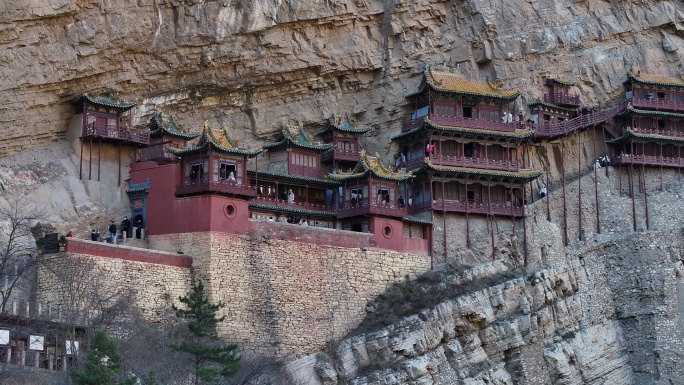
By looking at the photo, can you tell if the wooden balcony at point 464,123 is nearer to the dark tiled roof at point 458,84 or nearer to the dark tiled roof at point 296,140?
the dark tiled roof at point 458,84

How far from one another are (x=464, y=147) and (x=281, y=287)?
43.4ft

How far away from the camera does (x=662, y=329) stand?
52875 millimetres

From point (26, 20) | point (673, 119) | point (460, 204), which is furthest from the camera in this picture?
point (673, 119)

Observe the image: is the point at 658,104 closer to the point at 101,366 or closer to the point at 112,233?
the point at 112,233

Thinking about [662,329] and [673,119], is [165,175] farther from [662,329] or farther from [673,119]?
[673,119]

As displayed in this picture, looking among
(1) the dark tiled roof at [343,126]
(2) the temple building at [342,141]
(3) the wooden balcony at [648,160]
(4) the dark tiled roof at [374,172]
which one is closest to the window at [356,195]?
(4) the dark tiled roof at [374,172]

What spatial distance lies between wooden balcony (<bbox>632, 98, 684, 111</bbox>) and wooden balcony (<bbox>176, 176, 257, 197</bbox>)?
66.4 feet

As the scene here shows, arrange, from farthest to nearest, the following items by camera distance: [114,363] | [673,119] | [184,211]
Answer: [673,119] → [184,211] → [114,363]

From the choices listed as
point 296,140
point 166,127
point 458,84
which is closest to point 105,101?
point 166,127

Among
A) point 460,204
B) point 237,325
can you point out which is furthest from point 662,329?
point 237,325

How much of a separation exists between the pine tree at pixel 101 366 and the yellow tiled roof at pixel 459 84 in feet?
80.6

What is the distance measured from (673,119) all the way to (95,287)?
96.8 ft

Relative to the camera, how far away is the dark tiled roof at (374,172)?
2060 inches

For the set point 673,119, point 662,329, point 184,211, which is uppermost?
point 673,119
